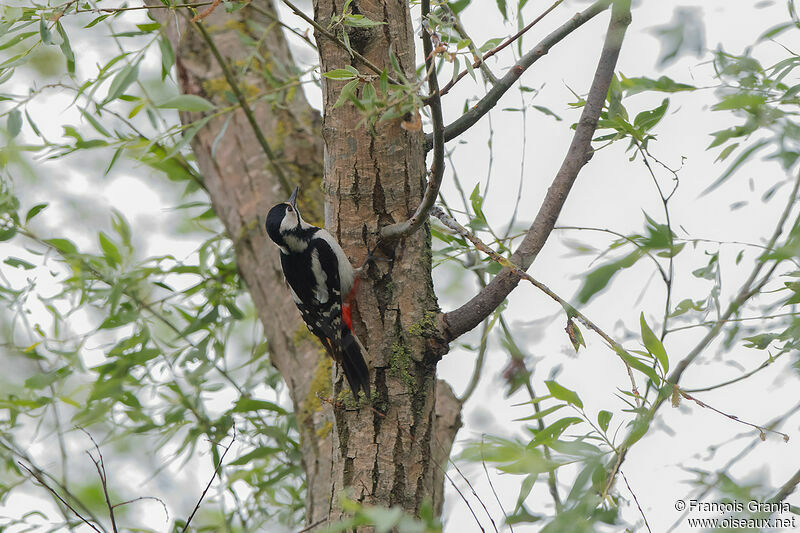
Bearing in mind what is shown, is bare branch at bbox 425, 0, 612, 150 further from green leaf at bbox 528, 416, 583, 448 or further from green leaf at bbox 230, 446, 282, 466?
green leaf at bbox 230, 446, 282, 466

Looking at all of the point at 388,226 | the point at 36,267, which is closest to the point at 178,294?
the point at 36,267

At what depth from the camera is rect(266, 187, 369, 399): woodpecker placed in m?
1.57

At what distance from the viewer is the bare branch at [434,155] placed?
1.10 metres

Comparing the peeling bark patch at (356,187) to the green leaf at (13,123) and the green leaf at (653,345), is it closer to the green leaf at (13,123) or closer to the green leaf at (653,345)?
the green leaf at (653,345)

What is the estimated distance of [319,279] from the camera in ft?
6.90

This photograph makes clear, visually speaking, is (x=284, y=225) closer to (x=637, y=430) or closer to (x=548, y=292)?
(x=548, y=292)

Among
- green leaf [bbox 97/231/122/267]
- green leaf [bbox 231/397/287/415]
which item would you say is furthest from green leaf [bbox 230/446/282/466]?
green leaf [bbox 97/231/122/267]

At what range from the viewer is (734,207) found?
1.52 metres

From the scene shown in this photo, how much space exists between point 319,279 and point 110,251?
764 millimetres

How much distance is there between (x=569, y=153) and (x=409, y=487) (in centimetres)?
76

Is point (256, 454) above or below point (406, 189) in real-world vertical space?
below

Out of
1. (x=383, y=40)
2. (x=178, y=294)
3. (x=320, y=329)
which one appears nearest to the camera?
(x=383, y=40)

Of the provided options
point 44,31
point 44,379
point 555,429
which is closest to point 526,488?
point 555,429

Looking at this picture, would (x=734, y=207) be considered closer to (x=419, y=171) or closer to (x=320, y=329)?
(x=419, y=171)
